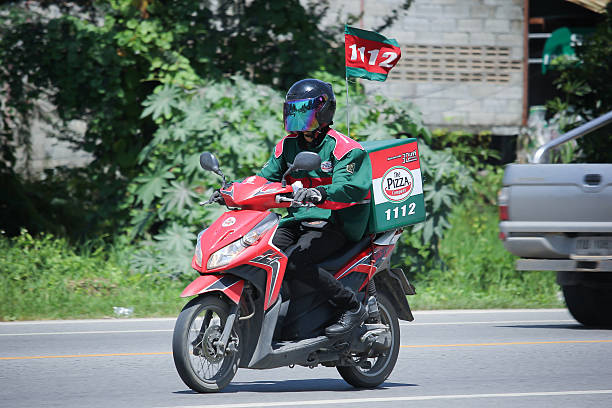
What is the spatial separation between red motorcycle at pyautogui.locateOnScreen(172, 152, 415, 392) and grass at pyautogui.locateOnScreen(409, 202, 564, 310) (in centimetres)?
559

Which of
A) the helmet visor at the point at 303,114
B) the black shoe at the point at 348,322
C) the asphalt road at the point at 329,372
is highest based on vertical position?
the helmet visor at the point at 303,114

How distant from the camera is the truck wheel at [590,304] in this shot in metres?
10.8

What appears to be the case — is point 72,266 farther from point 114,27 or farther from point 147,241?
point 114,27

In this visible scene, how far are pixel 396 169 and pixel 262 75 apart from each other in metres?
9.03

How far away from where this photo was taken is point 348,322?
274 inches

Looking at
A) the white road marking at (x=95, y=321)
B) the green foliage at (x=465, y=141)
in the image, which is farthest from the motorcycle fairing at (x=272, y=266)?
the green foliage at (x=465, y=141)

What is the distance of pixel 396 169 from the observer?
7504 millimetres

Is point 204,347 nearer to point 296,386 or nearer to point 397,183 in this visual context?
point 296,386

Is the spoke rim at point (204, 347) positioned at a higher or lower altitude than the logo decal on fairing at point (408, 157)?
lower

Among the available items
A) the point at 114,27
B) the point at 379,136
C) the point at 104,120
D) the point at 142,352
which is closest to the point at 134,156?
the point at 104,120

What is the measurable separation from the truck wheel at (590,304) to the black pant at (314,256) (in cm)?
452

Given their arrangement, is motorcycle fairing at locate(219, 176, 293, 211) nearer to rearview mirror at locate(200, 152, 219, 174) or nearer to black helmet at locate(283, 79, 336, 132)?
rearview mirror at locate(200, 152, 219, 174)

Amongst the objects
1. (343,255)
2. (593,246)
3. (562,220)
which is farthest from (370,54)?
(343,255)

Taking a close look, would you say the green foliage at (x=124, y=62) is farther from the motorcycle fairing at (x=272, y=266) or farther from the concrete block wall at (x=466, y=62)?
the motorcycle fairing at (x=272, y=266)
